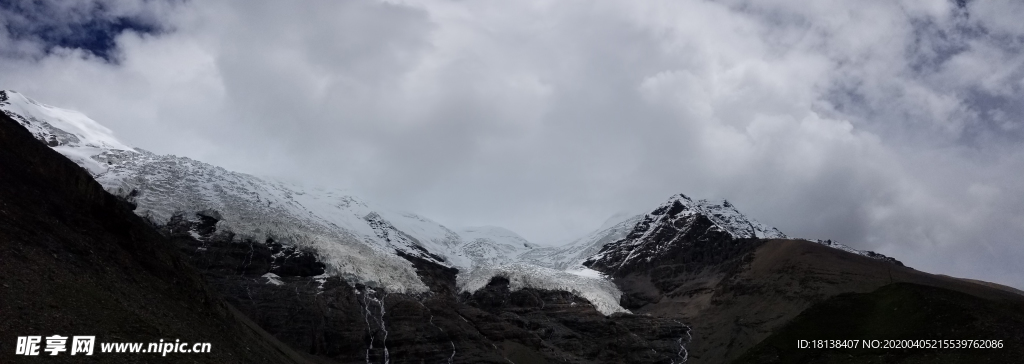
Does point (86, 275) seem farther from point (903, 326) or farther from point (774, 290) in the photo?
point (774, 290)

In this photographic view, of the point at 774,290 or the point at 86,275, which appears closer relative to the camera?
the point at 86,275

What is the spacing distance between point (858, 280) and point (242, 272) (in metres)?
147

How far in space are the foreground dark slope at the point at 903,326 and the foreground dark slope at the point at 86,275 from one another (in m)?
86.9

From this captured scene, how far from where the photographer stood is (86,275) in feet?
222

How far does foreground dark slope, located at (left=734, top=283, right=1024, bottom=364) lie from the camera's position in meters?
92.1

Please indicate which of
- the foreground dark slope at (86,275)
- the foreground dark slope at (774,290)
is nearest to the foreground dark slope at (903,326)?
the foreground dark slope at (774,290)

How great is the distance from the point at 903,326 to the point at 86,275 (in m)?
114

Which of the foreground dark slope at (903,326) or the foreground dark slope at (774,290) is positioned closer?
the foreground dark slope at (903,326)

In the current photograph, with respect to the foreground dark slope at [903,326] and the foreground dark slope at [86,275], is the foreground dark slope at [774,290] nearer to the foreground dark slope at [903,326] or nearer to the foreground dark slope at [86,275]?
the foreground dark slope at [903,326]

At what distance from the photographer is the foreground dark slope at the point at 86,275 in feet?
189

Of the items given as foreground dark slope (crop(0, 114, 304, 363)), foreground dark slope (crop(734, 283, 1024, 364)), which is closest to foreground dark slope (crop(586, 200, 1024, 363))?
foreground dark slope (crop(734, 283, 1024, 364))

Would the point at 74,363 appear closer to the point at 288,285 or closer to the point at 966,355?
the point at 966,355

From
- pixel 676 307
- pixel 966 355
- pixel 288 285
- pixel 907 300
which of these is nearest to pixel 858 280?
pixel 907 300

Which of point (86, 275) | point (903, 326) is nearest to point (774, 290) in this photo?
point (903, 326)
